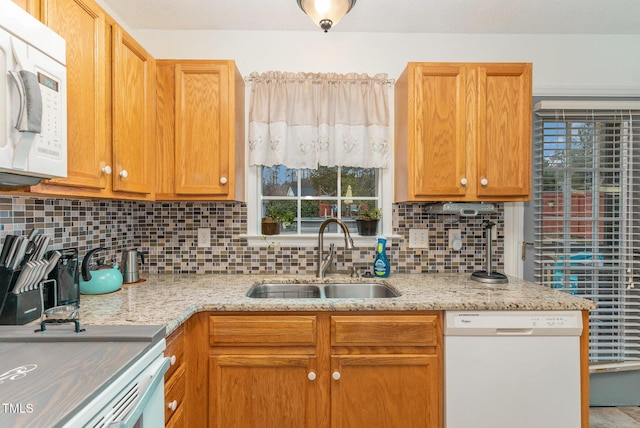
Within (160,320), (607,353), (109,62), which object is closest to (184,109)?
(109,62)

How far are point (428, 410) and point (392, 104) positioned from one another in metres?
1.84

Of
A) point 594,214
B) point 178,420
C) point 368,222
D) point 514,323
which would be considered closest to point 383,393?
point 514,323

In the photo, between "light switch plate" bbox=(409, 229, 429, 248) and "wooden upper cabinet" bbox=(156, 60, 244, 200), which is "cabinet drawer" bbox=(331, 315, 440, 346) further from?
"wooden upper cabinet" bbox=(156, 60, 244, 200)

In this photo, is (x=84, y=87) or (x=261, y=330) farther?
(x=261, y=330)

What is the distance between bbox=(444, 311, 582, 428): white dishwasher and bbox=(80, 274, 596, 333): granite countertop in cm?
9

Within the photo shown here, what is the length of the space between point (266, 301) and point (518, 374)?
1.23m

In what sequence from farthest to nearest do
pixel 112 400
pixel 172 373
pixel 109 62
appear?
pixel 109 62 < pixel 172 373 < pixel 112 400

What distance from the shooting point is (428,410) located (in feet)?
5.44

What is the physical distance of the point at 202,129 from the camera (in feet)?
6.68

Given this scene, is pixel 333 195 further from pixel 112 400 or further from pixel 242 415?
pixel 112 400

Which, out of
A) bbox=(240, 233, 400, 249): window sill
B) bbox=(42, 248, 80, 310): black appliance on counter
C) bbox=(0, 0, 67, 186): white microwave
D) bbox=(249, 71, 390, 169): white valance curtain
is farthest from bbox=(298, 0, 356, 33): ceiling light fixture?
bbox=(42, 248, 80, 310): black appliance on counter

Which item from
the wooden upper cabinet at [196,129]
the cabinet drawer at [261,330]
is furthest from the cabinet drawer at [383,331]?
the wooden upper cabinet at [196,129]

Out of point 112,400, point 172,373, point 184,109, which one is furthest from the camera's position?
point 184,109

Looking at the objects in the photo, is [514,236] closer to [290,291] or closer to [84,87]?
[290,291]
